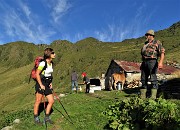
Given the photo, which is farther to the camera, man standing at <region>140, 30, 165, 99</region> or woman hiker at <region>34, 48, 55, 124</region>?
man standing at <region>140, 30, 165, 99</region>

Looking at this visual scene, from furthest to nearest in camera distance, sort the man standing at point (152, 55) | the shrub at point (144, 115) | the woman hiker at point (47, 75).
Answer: the man standing at point (152, 55) → the woman hiker at point (47, 75) → the shrub at point (144, 115)

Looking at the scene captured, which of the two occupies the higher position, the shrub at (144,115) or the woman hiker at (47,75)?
the woman hiker at (47,75)

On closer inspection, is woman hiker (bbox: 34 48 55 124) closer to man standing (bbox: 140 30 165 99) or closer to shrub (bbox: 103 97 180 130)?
shrub (bbox: 103 97 180 130)

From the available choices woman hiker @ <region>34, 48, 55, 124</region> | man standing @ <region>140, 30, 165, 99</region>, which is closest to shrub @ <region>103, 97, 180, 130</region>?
man standing @ <region>140, 30, 165, 99</region>

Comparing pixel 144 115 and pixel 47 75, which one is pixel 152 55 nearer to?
pixel 144 115

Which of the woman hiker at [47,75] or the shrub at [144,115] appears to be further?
the woman hiker at [47,75]

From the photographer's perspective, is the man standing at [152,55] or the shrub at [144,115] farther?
the man standing at [152,55]

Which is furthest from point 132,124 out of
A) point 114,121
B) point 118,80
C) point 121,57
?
point 121,57

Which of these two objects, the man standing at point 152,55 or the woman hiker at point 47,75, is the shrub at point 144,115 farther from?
the woman hiker at point 47,75

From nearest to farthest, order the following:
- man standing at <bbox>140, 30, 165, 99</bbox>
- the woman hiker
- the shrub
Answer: the shrub
the woman hiker
man standing at <bbox>140, 30, 165, 99</bbox>

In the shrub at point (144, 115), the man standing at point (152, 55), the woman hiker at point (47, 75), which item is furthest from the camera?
the man standing at point (152, 55)

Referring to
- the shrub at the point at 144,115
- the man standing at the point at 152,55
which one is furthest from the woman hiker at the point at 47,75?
the man standing at the point at 152,55

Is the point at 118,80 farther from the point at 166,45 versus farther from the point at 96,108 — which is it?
the point at 166,45

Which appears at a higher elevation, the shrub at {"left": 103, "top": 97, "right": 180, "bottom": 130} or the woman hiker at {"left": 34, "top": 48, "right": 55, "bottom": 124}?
the woman hiker at {"left": 34, "top": 48, "right": 55, "bottom": 124}
